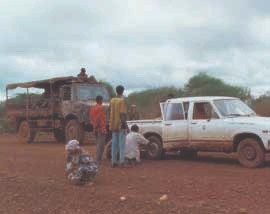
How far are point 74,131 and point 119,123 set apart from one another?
8986mm

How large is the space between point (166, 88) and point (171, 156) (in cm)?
2296

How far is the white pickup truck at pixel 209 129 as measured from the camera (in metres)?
13.0

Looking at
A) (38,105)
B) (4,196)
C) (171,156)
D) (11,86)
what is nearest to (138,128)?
(171,156)

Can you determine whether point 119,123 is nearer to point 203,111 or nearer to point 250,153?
point 203,111

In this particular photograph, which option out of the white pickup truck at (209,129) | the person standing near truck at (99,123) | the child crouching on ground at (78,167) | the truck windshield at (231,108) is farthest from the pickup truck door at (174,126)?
the child crouching on ground at (78,167)

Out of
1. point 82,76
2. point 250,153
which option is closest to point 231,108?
point 250,153

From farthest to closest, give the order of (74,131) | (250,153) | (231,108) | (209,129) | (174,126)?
(74,131)
(174,126)
(231,108)
(209,129)
(250,153)

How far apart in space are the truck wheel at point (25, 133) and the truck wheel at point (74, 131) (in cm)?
287

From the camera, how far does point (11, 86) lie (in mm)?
25531

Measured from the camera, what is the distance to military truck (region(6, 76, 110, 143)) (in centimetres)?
2184

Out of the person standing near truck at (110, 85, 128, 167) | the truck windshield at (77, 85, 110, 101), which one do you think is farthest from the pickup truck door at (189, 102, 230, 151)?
the truck windshield at (77, 85, 110, 101)

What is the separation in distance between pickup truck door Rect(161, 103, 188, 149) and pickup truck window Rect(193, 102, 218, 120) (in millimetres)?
326

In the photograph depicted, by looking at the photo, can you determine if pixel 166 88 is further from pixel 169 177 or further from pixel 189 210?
pixel 189 210

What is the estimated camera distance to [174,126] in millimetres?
Answer: 14609
